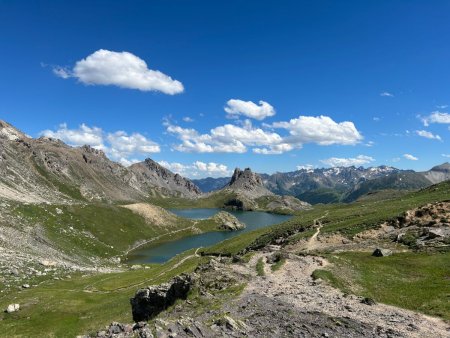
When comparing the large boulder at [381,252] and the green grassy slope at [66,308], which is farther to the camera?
the large boulder at [381,252]

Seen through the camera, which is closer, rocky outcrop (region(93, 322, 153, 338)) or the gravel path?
rocky outcrop (region(93, 322, 153, 338))

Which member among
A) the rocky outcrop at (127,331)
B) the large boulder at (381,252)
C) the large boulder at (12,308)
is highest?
the rocky outcrop at (127,331)

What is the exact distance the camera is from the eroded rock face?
37469mm

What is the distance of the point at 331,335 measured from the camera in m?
27.1

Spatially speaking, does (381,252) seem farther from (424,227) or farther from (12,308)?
(12,308)

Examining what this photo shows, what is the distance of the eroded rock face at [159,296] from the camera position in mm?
37469

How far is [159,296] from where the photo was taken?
3803cm

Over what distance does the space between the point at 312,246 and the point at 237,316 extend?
4603 centimetres

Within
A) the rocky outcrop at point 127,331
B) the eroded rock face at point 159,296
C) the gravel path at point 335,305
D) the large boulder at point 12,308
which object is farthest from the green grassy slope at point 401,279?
the large boulder at point 12,308

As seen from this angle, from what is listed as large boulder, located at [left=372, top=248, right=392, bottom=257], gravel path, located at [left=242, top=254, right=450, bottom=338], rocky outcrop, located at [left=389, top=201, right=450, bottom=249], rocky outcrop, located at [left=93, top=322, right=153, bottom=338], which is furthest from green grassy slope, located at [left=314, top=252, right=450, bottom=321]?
rocky outcrop, located at [left=93, top=322, right=153, bottom=338]

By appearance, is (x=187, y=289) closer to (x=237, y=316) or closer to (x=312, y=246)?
(x=237, y=316)

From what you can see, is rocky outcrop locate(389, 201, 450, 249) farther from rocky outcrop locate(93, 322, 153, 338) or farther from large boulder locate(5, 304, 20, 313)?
large boulder locate(5, 304, 20, 313)

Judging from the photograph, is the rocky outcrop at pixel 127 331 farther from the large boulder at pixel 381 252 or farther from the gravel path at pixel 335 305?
the large boulder at pixel 381 252

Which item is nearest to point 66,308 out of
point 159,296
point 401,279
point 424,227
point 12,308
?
point 12,308
